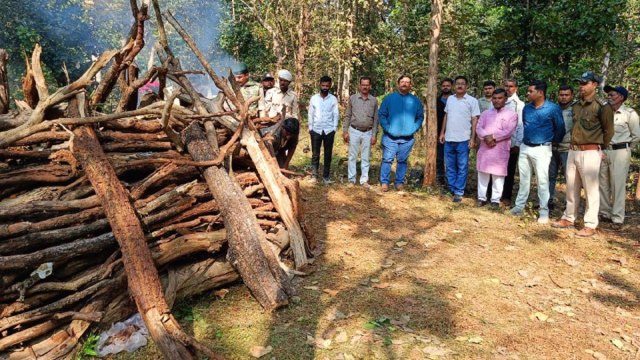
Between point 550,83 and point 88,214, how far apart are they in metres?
8.95

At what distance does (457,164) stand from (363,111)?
1.96m

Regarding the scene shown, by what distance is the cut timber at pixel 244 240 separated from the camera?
12.3 ft

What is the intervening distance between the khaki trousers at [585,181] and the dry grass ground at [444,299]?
338 millimetres

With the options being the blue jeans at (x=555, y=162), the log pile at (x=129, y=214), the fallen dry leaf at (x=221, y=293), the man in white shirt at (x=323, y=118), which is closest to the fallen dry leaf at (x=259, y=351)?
the log pile at (x=129, y=214)

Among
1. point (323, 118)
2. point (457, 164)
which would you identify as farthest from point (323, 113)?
point (457, 164)

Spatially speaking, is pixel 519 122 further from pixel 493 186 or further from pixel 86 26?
pixel 86 26

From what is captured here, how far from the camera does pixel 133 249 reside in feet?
10.6

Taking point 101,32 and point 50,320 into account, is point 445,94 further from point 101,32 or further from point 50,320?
point 101,32

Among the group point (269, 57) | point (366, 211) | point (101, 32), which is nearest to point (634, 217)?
point (366, 211)

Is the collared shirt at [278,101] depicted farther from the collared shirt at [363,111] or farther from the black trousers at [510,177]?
the black trousers at [510,177]

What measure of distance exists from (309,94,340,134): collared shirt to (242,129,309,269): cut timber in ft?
9.19

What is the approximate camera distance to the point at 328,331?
3.42 meters

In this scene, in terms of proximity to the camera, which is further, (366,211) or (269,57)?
(269,57)

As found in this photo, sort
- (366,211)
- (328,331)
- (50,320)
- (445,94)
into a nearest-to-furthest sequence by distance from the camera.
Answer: (50,320)
(328,331)
(366,211)
(445,94)
